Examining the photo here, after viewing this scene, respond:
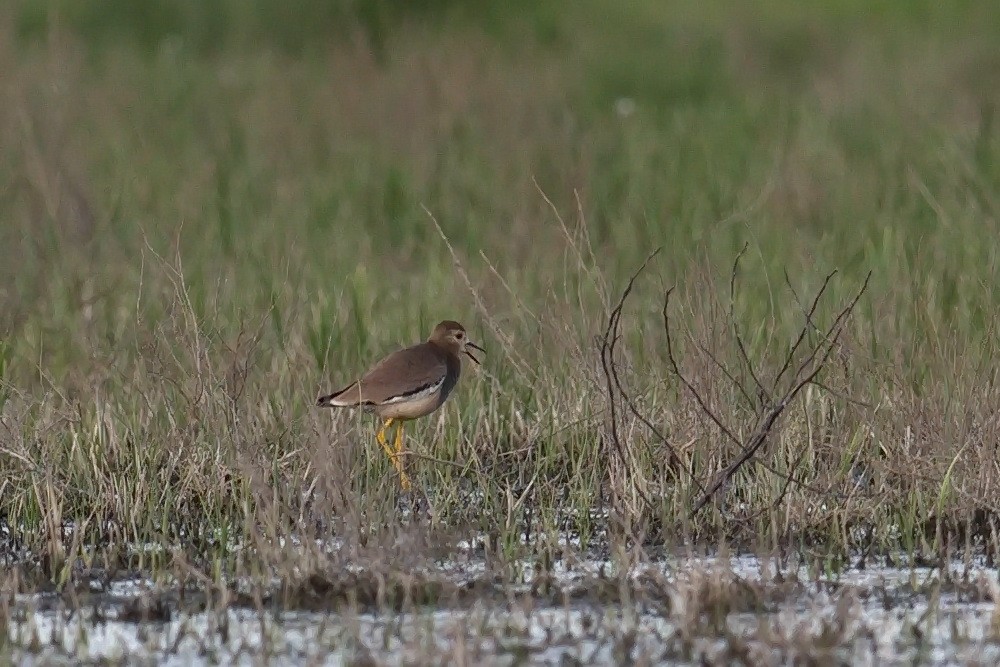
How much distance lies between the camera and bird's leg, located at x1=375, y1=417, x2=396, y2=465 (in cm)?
592

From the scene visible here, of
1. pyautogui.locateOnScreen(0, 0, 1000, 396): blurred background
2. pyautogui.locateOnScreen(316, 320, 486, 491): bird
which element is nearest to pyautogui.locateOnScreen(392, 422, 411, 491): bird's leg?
pyautogui.locateOnScreen(316, 320, 486, 491): bird

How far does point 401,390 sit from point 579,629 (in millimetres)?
1914

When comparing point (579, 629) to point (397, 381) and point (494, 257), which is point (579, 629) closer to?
point (397, 381)

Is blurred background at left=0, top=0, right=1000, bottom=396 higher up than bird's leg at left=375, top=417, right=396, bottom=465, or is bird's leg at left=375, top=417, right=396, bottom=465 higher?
blurred background at left=0, top=0, right=1000, bottom=396

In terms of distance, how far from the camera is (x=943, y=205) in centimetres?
923

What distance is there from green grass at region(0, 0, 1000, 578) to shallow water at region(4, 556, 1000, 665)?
475mm

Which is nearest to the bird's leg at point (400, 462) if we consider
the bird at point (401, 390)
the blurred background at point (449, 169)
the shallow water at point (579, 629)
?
the bird at point (401, 390)

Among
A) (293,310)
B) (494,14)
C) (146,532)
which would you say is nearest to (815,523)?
(146,532)

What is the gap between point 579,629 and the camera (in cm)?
A: 432

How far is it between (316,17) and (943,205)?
6.42m

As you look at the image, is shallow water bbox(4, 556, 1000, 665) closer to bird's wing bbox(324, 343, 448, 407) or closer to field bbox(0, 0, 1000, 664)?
field bbox(0, 0, 1000, 664)

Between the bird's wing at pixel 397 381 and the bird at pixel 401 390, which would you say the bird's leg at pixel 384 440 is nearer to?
the bird at pixel 401 390

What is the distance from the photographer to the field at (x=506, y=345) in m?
4.57

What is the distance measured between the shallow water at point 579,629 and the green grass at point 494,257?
475 millimetres
